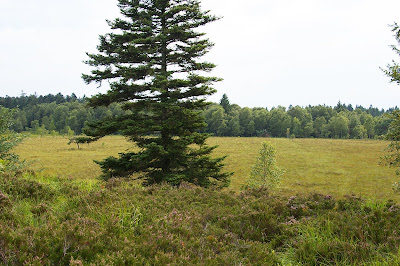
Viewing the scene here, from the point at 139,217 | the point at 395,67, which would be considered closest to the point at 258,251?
the point at 139,217

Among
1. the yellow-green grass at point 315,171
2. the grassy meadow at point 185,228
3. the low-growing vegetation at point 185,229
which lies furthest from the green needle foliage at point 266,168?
the low-growing vegetation at point 185,229

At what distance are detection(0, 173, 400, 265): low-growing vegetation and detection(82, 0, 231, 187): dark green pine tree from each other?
7.54 metres

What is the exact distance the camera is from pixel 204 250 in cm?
308

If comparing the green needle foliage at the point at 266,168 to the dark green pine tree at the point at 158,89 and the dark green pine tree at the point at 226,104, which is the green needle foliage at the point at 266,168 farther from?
the dark green pine tree at the point at 226,104

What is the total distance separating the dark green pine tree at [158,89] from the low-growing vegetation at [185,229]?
754 cm

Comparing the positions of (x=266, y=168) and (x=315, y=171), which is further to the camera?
(x=315, y=171)

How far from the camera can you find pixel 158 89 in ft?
40.9

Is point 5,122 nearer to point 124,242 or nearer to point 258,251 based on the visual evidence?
point 124,242

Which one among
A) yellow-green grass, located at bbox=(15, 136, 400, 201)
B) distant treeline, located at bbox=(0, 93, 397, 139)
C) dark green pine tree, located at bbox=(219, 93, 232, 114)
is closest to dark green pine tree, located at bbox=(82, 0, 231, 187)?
yellow-green grass, located at bbox=(15, 136, 400, 201)

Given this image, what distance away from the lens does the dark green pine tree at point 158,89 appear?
13.1 m

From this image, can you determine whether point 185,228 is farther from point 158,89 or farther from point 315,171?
point 315,171

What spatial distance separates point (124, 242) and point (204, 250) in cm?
95

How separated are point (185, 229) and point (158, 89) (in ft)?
31.9

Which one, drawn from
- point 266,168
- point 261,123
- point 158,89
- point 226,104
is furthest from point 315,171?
point 226,104
